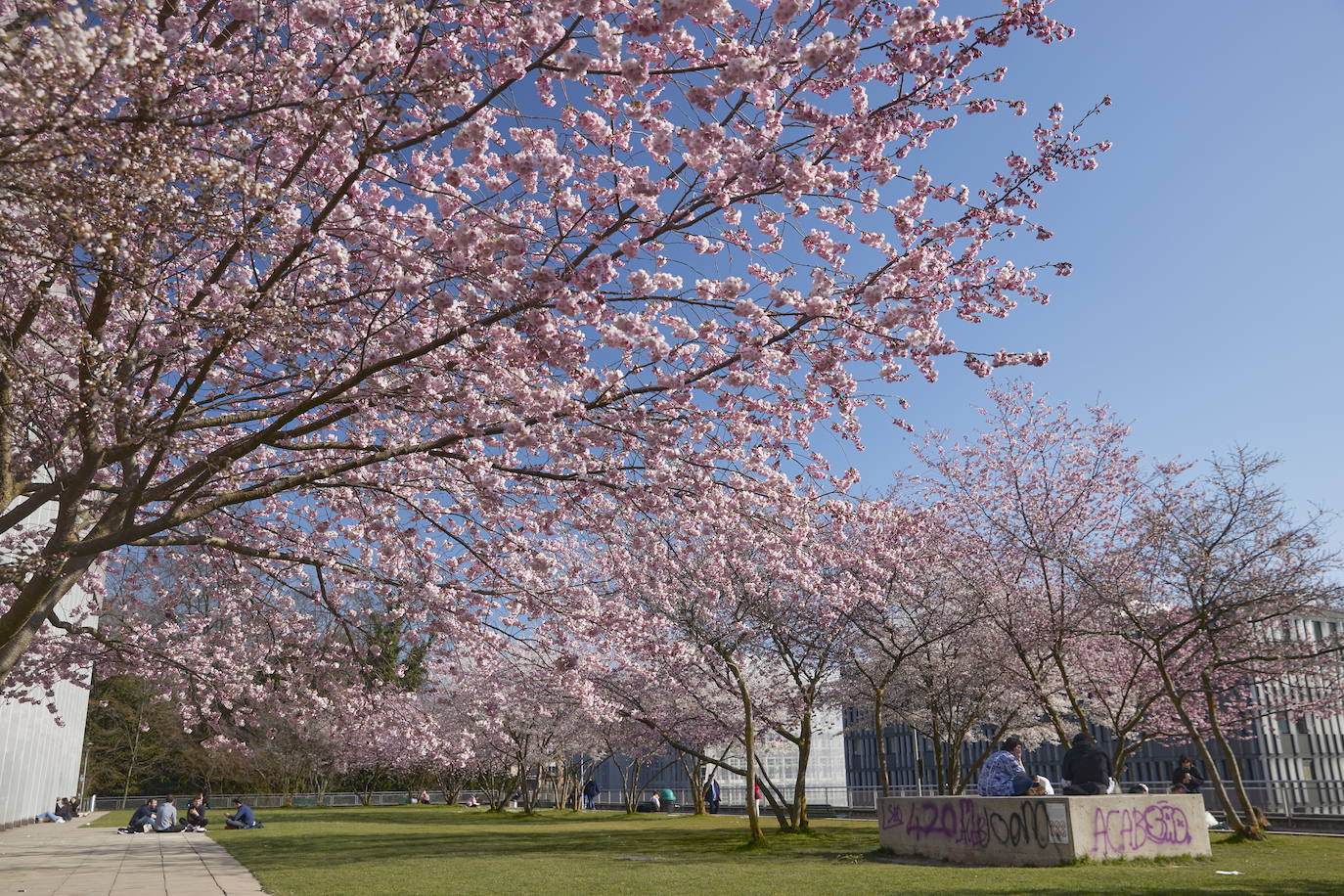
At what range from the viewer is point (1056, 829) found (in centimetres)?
1135

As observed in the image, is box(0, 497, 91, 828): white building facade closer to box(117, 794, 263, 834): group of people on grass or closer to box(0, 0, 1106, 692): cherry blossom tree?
box(117, 794, 263, 834): group of people on grass

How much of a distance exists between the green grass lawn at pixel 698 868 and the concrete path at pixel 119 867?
540mm

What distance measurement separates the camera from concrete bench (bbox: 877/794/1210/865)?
1135 cm

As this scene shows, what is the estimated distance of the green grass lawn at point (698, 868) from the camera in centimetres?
984

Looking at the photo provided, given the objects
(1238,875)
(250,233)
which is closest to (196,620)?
(250,233)

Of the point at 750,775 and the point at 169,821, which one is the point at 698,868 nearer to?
the point at 750,775

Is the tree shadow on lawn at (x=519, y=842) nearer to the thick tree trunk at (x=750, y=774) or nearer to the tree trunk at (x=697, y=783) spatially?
the thick tree trunk at (x=750, y=774)

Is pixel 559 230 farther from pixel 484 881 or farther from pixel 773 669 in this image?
pixel 773 669

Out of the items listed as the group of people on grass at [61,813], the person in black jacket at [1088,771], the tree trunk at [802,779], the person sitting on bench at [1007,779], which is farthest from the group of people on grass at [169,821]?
the person in black jacket at [1088,771]

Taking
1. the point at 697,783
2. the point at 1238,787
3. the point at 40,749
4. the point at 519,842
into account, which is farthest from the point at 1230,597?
the point at 40,749

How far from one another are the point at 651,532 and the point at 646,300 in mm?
3318

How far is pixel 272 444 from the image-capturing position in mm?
7527

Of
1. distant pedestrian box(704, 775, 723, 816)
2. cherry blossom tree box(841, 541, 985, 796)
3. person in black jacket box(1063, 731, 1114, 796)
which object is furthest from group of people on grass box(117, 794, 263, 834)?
person in black jacket box(1063, 731, 1114, 796)

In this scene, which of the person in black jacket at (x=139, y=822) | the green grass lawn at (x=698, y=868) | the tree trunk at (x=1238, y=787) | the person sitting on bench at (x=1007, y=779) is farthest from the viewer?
the person in black jacket at (x=139, y=822)
